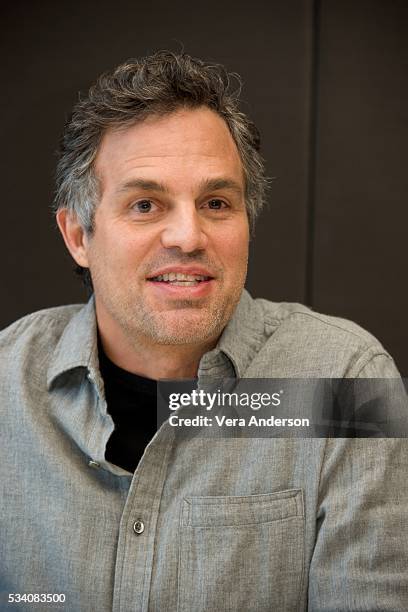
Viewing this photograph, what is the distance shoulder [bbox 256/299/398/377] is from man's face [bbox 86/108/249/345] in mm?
115

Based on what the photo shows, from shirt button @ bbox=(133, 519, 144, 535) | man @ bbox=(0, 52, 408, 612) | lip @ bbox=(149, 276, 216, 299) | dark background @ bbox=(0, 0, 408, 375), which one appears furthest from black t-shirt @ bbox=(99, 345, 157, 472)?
dark background @ bbox=(0, 0, 408, 375)

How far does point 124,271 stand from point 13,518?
48cm

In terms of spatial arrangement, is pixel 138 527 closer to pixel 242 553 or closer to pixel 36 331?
pixel 242 553

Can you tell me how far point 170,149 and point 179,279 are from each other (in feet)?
0.75

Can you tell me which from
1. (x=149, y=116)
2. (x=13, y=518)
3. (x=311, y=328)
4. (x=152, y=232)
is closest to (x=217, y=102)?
(x=149, y=116)

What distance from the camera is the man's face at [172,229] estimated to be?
50.1 inches

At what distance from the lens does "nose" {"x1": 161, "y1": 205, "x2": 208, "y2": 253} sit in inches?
48.8

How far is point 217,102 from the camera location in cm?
137

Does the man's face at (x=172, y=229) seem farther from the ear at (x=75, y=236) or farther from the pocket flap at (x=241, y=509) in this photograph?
the pocket flap at (x=241, y=509)

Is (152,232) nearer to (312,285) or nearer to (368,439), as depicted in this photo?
(368,439)

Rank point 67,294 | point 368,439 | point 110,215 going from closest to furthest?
point 368,439, point 110,215, point 67,294

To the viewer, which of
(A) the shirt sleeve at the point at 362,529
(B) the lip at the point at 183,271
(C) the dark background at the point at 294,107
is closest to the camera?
(A) the shirt sleeve at the point at 362,529

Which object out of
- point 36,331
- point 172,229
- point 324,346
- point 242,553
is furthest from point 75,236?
point 242,553

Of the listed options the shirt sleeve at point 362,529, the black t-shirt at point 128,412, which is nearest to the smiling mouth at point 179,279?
the black t-shirt at point 128,412
